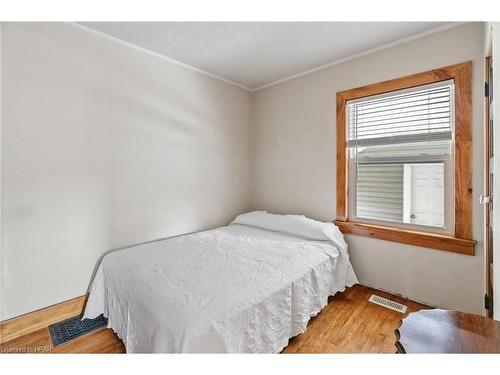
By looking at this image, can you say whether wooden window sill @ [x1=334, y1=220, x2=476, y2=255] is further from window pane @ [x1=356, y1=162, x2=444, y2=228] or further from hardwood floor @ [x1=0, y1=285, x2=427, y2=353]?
hardwood floor @ [x1=0, y1=285, x2=427, y2=353]

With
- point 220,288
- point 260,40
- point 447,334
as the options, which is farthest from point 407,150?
point 220,288

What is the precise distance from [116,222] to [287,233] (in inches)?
65.0

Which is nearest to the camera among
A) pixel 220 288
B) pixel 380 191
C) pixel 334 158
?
pixel 220 288

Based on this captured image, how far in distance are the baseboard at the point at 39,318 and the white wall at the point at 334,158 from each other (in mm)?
2225

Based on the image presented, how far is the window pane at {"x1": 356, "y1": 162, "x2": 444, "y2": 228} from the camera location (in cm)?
203

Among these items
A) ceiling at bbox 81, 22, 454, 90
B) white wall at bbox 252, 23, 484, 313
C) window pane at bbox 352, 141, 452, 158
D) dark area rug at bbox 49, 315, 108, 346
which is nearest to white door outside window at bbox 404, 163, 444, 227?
window pane at bbox 352, 141, 452, 158

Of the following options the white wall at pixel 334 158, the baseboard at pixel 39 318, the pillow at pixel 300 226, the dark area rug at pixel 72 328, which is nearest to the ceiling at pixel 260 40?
the white wall at pixel 334 158

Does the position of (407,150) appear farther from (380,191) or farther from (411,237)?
(411,237)

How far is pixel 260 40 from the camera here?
209cm

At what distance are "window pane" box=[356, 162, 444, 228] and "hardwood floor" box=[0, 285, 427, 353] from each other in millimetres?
793

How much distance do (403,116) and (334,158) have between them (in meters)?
0.72

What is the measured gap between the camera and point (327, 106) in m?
2.58
